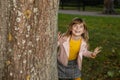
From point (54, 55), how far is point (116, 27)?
34.6 feet

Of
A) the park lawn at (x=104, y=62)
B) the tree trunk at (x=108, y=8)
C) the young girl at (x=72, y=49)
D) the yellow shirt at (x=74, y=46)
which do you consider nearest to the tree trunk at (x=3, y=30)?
the young girl at (x=72, y=49)

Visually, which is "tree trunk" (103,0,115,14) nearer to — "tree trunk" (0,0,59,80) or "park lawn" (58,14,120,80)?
"park lawn" (58,14,120,80)

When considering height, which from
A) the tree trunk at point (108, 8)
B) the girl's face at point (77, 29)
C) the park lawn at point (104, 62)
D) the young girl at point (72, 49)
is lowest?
the tree trunk at point (108, 8)

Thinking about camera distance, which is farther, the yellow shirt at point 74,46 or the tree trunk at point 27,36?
the yellow shirt at point 74,46

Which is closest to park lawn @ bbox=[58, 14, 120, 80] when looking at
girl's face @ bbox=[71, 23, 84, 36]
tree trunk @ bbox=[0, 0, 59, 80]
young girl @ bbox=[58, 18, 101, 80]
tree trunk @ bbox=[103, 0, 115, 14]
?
young girl @ bbox=[58, 18, 101, 80]

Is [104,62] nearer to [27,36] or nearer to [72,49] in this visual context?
[72,49]

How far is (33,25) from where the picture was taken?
415cm

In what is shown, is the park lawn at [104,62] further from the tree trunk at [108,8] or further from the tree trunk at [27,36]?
the tree trunk at [108,8]

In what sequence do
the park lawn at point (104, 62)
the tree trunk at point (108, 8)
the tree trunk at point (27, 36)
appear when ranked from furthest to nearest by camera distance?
1. the tree trunk at point (108, 8)
2. the park lawn at point (104, 62)
3. the tree trunk at point (27, 36)

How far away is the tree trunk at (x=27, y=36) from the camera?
13.5ft

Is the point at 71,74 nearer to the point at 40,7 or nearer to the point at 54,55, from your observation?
the point at 54,55

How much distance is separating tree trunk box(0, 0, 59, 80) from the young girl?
0.64 metres

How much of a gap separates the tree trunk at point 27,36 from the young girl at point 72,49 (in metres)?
0.64

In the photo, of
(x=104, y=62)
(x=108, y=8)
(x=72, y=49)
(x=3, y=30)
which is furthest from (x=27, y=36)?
(x=108, y=8)
